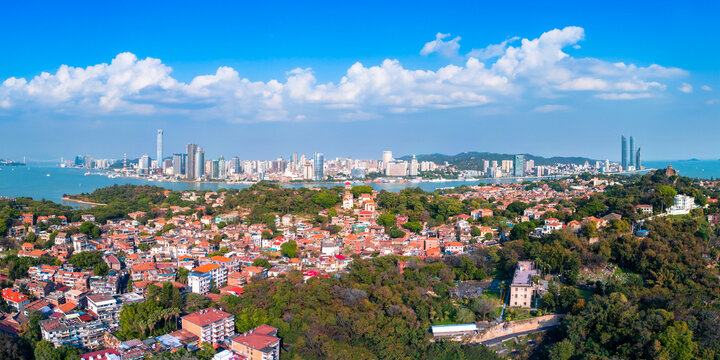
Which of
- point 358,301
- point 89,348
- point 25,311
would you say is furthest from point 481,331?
point 25,311

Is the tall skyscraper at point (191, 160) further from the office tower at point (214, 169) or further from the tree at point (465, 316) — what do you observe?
the tree at point (465, 316)

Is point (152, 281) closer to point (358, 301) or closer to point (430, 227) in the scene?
point (358, 301)

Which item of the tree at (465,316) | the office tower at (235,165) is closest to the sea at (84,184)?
the office tower at (235,165)

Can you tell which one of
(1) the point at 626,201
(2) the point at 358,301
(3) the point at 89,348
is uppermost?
(1) the point at 626,201

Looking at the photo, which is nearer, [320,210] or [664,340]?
[664,340]

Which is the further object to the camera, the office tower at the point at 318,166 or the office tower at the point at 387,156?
the office tower at the point at 387,156

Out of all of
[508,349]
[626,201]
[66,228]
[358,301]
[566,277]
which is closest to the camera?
[508,349]

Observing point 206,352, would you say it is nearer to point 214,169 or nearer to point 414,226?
point 414,226

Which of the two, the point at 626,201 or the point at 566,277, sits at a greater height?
the point at 626,201
